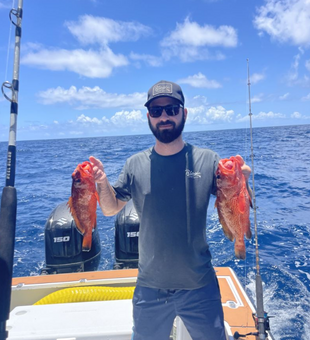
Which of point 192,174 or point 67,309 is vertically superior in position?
point 192,174

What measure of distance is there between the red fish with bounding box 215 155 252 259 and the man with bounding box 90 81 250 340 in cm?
14

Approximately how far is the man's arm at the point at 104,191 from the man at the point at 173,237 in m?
0.01

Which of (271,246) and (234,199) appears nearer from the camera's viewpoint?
(234,199)

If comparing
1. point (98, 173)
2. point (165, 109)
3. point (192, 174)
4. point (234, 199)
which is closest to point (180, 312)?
point (234, 199)

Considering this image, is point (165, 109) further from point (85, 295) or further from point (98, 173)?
point (85, 295)

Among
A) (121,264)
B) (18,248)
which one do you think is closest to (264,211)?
(121,264)

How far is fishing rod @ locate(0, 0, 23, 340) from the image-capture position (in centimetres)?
249

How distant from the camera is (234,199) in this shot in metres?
2.30

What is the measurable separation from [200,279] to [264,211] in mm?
8761

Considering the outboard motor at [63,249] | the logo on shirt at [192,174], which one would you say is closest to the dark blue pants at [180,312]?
the logo on shirt at [192,174]

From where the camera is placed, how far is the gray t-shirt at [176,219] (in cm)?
238

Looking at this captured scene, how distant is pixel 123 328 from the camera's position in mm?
2725

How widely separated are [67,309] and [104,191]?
1.54 meters

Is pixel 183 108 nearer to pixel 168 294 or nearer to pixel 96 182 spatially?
pixel 96 182
